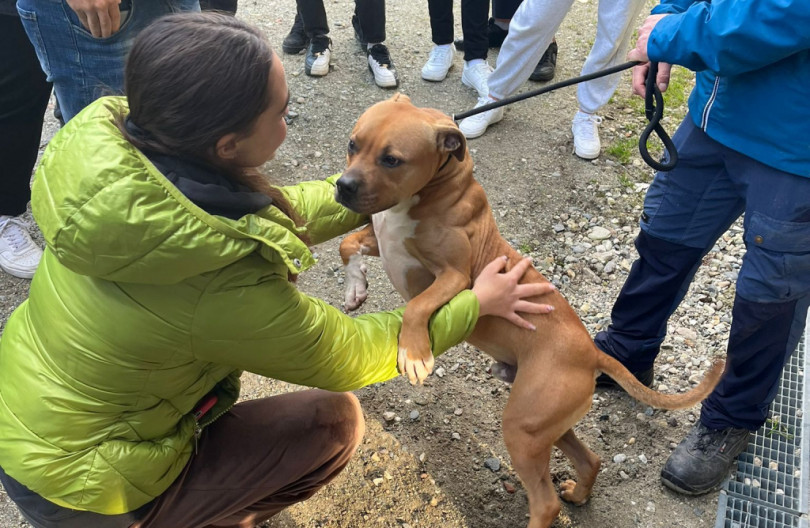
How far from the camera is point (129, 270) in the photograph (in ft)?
5.67

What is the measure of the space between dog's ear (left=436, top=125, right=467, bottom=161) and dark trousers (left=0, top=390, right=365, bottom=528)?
3.55 feet

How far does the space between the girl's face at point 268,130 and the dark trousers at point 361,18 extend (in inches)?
168

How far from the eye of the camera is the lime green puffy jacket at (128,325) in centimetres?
169

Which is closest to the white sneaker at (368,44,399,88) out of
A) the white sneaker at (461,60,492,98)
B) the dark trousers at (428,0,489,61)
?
the dark trousers at (428,0,489,61)

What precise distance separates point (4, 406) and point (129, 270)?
735mm

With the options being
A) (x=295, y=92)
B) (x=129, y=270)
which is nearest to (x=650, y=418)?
(x=129, y=270)

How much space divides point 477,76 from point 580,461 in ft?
12.7

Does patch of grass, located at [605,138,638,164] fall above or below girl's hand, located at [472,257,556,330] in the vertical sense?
Result: below

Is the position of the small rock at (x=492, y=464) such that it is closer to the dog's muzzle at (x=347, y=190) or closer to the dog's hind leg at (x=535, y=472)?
the dog's hind leg at (x=535, y=472)

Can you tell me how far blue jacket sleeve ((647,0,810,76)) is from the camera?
214 centimetres

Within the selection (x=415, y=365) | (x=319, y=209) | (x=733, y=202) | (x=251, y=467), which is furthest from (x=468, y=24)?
(x=251, y=467)

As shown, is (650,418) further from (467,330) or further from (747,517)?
(467,330)

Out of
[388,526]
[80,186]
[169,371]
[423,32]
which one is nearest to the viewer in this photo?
[80,186]

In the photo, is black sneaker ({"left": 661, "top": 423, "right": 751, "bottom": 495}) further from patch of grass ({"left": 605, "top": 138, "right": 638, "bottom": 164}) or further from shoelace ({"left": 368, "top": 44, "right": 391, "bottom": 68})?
shoelace ({"left": 368, "top": 44, "right": 391, "bottom": 68})
